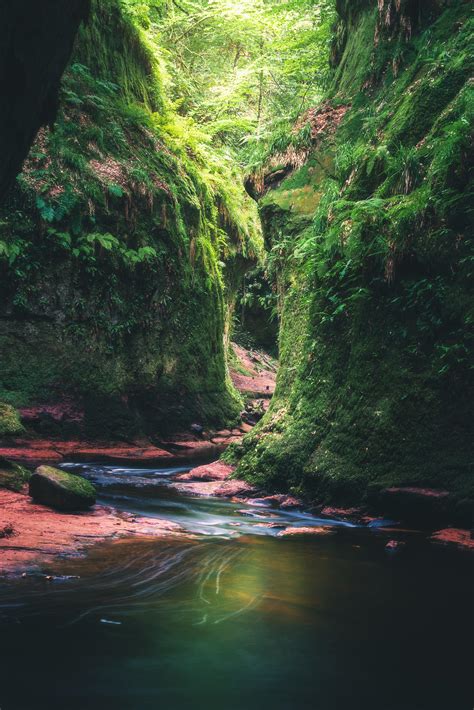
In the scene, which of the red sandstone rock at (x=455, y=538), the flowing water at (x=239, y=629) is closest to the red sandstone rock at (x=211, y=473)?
the flowing water at (x=239, y=629)

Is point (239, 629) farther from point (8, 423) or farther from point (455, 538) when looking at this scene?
point (8, 423)

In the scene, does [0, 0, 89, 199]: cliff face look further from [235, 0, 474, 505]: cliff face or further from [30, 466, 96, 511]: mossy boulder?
[235, 0, 474, 505]: cliff face

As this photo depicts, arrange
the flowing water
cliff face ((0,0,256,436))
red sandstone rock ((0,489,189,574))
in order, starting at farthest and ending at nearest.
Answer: cliff face ((0,0,256,436)), red sandstone rock ((0,489,189,574)), the flowing water

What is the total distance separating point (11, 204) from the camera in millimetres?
11508

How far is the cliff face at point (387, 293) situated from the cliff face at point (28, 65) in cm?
461

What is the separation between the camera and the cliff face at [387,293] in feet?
21.0

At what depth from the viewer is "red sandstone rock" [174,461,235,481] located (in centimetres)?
905

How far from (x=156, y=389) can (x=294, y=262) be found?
5179 millimetres

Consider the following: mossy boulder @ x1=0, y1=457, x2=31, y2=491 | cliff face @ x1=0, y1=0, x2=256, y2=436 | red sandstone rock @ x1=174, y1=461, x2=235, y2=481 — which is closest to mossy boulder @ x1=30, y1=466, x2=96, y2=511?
mossy boulder @ x1=0, y1=457, x2=31, y2=491

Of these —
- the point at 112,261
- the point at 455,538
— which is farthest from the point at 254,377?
the point at 455,538

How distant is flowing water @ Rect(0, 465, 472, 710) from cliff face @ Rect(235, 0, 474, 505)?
1603mm

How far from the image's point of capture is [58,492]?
600 cm

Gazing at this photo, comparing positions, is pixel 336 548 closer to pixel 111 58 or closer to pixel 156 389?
pixel 156 389

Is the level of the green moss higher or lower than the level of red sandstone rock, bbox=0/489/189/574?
higher
